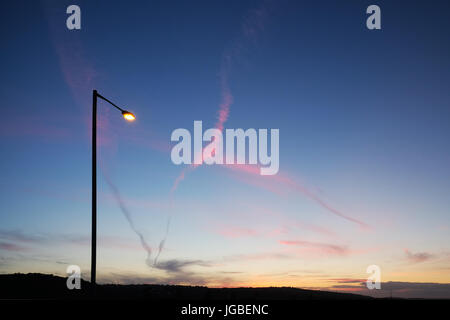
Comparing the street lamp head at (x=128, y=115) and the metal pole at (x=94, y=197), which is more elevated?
the street lamp head at (x=128, y=115)

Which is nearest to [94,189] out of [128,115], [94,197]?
[94,197]

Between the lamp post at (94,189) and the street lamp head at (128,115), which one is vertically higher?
the street lamp head at (128,115)

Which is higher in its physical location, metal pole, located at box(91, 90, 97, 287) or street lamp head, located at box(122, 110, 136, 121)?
street lamp head, located at box(122, 110, 136, 121)

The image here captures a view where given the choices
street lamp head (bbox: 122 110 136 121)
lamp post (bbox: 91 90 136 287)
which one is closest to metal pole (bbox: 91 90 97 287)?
lamp post (bbox: 91 90 136 287)

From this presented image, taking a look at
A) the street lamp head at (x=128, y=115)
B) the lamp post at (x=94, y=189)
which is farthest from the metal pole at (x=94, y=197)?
the street lamp head at (x=128, y=115)

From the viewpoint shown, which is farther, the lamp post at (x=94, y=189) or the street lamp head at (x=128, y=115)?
the street lamp head at (x=128, y=115)

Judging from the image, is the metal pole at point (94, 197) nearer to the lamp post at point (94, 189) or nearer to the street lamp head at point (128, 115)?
the lamp post at point (94, 189)

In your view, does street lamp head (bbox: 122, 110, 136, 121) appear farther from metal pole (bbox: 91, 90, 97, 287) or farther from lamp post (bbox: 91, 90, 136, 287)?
metal pole (bbox: 91, 90, 97, 287)
